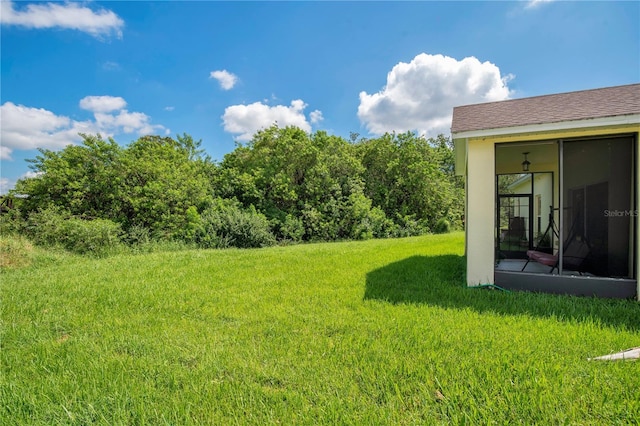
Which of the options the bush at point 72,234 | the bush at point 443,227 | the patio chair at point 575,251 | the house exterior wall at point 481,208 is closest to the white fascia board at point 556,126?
the house exterior wall at point 481,208

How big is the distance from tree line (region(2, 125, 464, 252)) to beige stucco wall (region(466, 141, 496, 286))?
10509 millimetres

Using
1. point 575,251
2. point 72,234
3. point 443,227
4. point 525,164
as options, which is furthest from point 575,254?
point 443,227

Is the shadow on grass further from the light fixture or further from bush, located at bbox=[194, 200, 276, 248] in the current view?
bush, located at bbox=[194, 200, 276, 248]

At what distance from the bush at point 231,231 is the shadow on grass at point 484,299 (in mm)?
9084

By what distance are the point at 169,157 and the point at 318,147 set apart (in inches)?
334

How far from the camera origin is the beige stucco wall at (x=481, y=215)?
5.04 metres

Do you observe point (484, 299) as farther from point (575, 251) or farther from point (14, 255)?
point (14, 255)

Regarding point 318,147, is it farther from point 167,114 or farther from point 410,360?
point 410,360

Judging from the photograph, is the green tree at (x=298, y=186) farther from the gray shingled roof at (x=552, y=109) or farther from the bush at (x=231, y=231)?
the gray shingled roof at (x=552, y=109)

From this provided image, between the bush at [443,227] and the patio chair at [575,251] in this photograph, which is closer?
the patio chair at [575,251]

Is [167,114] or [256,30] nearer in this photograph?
[256,30]

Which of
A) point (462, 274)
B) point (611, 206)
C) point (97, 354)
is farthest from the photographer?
point (462, 274)

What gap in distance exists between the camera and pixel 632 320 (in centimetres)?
340

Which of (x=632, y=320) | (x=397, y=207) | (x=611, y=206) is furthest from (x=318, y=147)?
(x=632, y=320)
